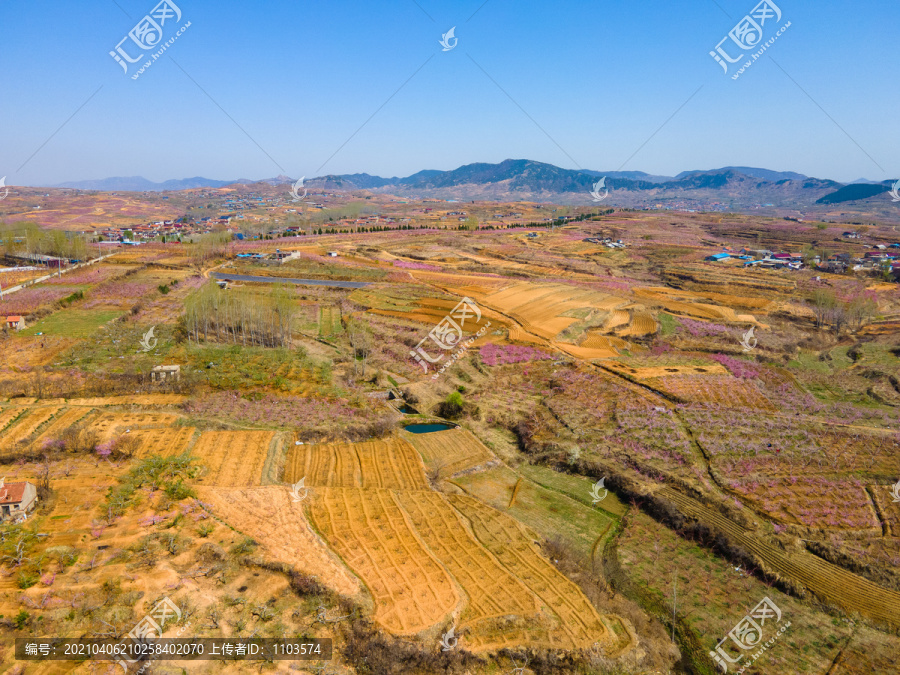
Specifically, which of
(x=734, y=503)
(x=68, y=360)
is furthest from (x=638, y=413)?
(x=68, y=360)

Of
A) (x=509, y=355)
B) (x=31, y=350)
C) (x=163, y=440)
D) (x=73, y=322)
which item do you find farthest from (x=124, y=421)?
(x=509, y=355)

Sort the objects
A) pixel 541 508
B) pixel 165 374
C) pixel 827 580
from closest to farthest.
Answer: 1. pixel 827 580
2. pixel 541 508
3. pixel 165 374

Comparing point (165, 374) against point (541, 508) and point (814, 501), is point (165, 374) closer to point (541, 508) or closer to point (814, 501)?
point (541, 508)

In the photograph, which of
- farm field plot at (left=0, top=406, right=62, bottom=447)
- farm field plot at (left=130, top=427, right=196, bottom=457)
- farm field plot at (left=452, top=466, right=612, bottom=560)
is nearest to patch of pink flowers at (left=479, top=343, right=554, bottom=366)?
farm field plot at (left=452, top=466, right=612, bottom=560)

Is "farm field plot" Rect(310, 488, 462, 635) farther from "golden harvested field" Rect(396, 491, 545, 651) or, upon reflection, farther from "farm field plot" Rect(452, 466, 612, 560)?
"farm field plot" Rect(452, 466, 612, 560)

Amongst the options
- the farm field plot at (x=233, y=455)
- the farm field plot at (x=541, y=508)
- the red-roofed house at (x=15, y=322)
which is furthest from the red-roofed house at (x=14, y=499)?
the red-roofed house at (x=15, y=322)

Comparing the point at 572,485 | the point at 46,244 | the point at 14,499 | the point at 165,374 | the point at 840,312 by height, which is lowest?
the point at 572,485
